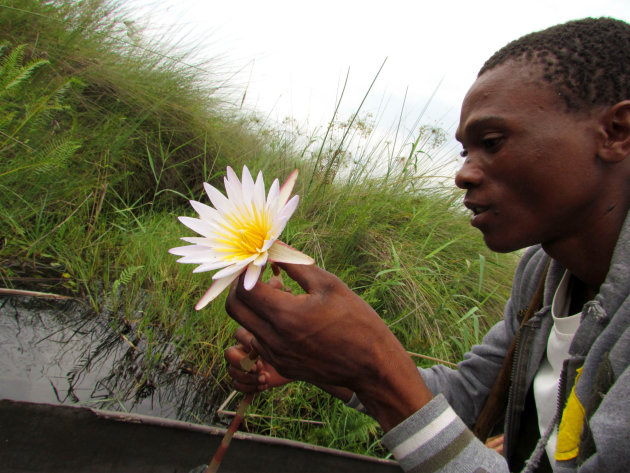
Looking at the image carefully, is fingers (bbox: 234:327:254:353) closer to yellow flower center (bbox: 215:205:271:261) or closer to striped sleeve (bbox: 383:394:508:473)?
yellow flower center (bbox: 215:205:271:261)

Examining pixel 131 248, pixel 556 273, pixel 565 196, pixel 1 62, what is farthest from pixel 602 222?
pixel 1 62

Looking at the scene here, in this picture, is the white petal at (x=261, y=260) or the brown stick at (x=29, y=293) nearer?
the white petal at (x=261, y=260)

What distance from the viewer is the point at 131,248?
2.67m

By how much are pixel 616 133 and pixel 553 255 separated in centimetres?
36

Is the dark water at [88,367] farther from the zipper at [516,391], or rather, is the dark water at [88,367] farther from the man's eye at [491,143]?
the man's eye at [491,143]

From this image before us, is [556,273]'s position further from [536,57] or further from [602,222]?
[536,57]

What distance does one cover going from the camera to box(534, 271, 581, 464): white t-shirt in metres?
1.32

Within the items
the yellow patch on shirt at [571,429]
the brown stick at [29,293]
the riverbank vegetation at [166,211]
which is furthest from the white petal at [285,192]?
the brown stick at [29,293]

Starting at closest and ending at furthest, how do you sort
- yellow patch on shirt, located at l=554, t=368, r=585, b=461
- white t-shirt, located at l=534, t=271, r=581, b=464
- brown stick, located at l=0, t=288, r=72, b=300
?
yellow patch on shirt, located at l=554, t=368, r=585, b=461
white t-shirt, located at l=534, t=271, r=581, b=464
brown stick, located at l=0, t=288, r=72, b=300

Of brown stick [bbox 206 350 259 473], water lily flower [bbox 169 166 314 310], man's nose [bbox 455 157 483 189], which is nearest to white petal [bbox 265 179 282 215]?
water lily flower [bbox 169 166 314 310]

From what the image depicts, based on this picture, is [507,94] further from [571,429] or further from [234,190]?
[571,429]

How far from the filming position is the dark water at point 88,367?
1.85 metres

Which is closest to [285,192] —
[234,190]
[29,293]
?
[234,190]

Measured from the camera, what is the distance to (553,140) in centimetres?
109
